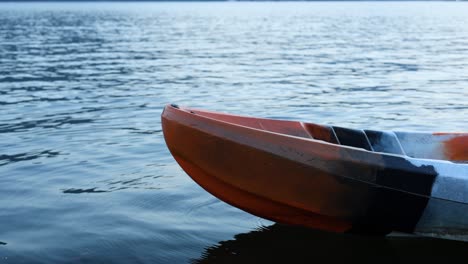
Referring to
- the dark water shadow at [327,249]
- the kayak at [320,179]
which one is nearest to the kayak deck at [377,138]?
the kayak at [320,179]

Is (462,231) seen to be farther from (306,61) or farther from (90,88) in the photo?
(306,61)

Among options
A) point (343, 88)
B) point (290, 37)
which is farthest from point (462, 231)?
point (290, 37)

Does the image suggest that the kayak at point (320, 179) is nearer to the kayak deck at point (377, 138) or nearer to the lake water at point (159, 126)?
the lake water at point (159, 126)

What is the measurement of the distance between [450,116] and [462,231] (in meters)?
7.36

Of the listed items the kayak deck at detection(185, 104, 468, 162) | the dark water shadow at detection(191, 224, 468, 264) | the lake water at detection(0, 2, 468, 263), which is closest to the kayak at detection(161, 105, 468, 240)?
the dark water shadow at detection(191, 224, 468, 264)

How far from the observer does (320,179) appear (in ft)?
20.6

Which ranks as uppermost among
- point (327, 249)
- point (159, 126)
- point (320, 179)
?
point (320, 179)

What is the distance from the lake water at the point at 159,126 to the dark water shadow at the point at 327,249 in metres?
0.02

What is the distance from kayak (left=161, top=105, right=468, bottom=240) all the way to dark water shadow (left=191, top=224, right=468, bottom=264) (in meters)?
0.20

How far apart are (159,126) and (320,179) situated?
22.2 feet

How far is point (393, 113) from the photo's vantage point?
1380 cm

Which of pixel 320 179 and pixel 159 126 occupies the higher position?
pixel 320 179

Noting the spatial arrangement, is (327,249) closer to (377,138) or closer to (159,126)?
(377,138)

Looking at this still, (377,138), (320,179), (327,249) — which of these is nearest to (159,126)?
(377,138)
